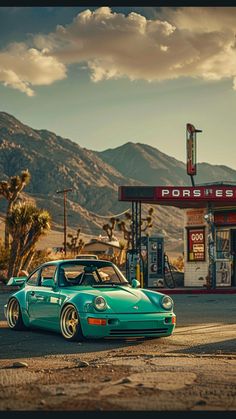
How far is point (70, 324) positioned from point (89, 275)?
1.24 meters

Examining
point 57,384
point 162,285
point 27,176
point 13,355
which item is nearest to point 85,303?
point 13,355

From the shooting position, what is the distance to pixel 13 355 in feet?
34.2

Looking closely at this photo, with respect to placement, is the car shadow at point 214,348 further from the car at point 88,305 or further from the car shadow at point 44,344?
the car shadow at point 44,344

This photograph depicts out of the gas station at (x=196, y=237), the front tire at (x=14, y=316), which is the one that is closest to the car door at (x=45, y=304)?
the front tire at (x=14, y=316)

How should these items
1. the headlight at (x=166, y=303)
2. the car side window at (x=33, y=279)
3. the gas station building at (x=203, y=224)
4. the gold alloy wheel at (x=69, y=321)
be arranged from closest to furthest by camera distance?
the gold alloy wheel at (x=69, y=321) → the headlight at (x=166, y=303) → the car side window at (x=33, y=279) → the gas station building at (x=203, y=224)

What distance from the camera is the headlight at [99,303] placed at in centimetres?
1181

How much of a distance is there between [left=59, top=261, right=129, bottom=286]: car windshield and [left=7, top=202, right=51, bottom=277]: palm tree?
22982 millimetres

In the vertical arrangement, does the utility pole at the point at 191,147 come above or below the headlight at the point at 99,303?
above

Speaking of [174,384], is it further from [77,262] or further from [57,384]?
[77,262]

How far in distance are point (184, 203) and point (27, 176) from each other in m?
17.1

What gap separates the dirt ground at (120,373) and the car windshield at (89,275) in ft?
3.34

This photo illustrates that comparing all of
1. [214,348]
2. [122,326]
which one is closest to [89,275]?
[122,326]

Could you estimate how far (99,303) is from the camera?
1184cm

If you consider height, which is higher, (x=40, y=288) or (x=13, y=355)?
(x=40, y=288)
